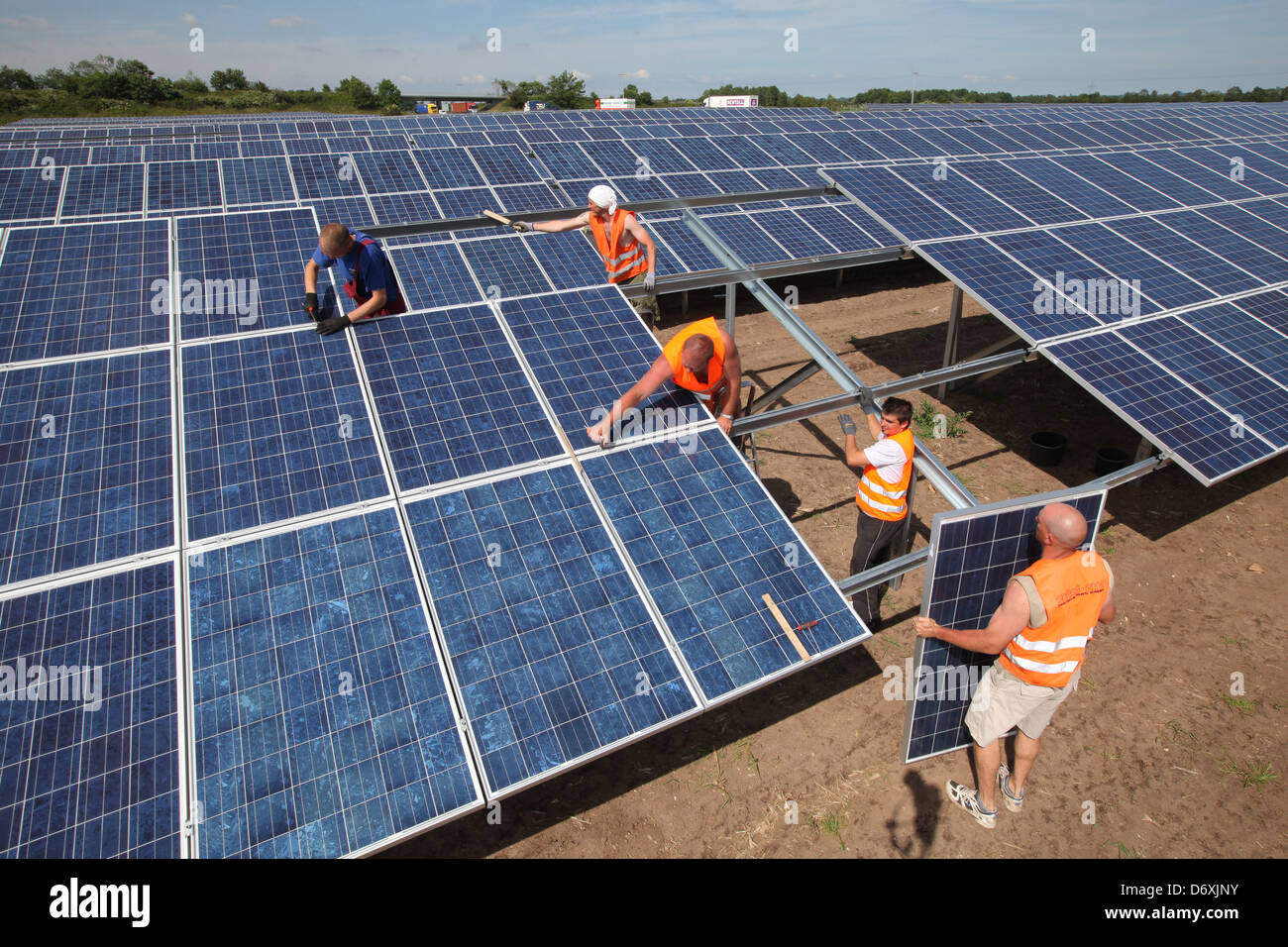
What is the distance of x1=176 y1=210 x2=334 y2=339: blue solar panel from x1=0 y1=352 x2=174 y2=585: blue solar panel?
2.20 ft

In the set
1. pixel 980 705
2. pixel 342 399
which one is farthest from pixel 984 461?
pixel 342 399

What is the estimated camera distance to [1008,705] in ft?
17.1

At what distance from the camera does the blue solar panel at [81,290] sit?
540cm

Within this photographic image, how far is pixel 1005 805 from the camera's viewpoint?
596 cm

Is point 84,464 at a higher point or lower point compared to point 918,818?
higher

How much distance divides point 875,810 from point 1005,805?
1213 millimetres

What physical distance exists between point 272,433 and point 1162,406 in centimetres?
996

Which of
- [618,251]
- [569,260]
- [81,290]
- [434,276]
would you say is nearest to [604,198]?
[618,251]

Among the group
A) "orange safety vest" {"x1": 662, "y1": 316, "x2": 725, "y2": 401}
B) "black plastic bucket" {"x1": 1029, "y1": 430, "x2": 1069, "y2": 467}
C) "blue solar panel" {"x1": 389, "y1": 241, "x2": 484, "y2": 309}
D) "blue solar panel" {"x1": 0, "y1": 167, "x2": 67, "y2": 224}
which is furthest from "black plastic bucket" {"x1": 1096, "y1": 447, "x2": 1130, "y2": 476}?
"blue solar panel" {"x1": 0, "y1": 167, "x2": 67, "y2": 224}

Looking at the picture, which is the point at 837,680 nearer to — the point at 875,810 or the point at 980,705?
the point at 875,810

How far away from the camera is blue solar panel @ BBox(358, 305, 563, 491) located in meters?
5.18

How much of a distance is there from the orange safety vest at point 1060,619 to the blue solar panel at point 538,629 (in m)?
2.75

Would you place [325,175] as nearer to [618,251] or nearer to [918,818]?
[618,251]

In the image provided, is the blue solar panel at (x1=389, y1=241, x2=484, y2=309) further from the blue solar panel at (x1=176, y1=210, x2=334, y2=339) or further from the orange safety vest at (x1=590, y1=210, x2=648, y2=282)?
the orange safety vest at (x1=590, y1=210, x2=648, y2=282)
